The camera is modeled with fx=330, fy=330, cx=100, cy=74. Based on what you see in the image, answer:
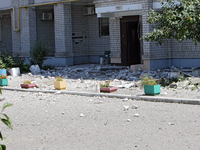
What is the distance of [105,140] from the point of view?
532cm

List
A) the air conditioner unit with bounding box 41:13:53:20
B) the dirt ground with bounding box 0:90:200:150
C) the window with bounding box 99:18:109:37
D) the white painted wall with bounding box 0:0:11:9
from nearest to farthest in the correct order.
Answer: the dirt ground with bounding box 0:90:200:150, the window with bounding box 99:18:109:37, the air conditioner unit with bounding box 41:13:53:20, the white painted wall with bounding box 0:0:11:9

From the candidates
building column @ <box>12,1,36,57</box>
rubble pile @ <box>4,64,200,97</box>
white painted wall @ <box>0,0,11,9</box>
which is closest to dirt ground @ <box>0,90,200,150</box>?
rubble pile @ <box>4,64,200,97</box>

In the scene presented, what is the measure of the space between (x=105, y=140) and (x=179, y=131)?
129cm

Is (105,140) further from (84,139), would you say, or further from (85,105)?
(85,105)

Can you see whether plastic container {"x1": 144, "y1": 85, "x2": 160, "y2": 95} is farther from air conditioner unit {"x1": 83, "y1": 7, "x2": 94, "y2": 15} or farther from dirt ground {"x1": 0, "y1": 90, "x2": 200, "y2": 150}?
air conditioner unit {"x1": 83, "y1": 7, "x2": 94, "y2": 15}

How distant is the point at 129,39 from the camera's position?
17.0 meters

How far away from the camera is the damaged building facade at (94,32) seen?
15.1m

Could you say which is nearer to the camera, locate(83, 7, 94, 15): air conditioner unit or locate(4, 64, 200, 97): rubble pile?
locate(4, 64, 200, 97): rubble pile

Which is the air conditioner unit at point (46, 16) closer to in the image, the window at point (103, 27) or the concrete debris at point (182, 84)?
the window at point (103, 27)

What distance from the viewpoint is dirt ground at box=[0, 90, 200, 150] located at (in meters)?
5.11

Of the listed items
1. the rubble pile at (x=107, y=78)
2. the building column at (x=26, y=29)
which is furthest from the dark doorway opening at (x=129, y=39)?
the building column at (x=26, y=29)

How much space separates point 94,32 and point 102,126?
48.6ft

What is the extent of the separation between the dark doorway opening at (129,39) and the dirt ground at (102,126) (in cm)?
788

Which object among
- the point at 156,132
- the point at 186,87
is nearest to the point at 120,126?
the point at 156,132
